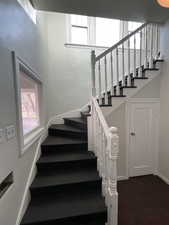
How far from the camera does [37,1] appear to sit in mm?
2207

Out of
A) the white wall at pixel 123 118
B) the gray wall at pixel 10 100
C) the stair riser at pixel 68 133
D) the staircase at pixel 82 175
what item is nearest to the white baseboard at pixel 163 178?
the white wall at pixel 123 118

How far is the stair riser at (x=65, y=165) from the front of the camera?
229 centimetres

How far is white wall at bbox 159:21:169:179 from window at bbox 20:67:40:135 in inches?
102

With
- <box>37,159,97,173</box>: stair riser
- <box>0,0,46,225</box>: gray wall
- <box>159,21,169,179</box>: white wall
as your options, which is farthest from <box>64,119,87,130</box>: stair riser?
<box>159,21,169,179</box>: white wall

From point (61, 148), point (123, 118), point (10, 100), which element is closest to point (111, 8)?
point (123, 118)

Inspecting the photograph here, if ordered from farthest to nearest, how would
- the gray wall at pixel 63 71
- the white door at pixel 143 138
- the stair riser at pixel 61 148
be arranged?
the gray wall at pixel 63 71 < the white door at pixel 143 138 < the stair riser at pixel 61 148

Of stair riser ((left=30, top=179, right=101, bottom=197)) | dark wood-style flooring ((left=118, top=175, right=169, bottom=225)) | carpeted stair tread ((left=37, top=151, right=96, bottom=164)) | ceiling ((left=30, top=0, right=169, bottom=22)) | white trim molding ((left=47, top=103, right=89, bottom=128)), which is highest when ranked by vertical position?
ceiling ((left=30, top=0, right=169, bottom=22))

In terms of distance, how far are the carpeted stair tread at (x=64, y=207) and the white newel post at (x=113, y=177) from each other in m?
0.11

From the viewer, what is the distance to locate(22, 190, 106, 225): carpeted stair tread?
5.39 feet

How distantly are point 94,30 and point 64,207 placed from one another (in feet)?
13.8

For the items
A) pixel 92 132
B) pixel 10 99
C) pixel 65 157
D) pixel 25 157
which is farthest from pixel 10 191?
pixel 92 132

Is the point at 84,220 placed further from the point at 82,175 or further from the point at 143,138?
the point at 143,138

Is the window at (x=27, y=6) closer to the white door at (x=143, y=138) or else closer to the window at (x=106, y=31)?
the window at (x=106, y=31)

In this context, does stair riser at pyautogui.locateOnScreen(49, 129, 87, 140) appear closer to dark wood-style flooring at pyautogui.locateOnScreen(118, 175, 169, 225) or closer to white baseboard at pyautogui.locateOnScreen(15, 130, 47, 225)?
white baseboard at pyautogui.locateOnScreen(15, 130, 47, 225)
